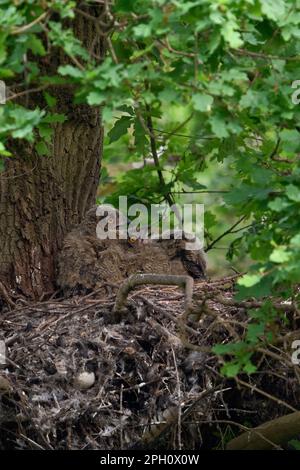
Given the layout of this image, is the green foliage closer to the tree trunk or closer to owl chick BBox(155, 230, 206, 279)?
the tree trunk

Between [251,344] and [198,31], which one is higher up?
[198,31]

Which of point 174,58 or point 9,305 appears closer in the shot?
point 174,58

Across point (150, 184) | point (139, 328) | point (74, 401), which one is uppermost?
point (150, 184)

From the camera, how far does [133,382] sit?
5.39 m

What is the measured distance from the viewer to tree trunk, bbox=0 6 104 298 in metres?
6.25

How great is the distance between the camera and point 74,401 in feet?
17.0

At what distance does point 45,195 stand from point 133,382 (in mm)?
1534

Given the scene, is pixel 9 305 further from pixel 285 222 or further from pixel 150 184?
pixel 285 222

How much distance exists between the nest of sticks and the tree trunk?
0.60 meters

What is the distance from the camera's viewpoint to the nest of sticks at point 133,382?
5.18 metres

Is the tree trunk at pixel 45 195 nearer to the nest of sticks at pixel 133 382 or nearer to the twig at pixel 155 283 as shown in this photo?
the nest of sticks at pixel 133 382

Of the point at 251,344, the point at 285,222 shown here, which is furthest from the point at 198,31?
the point at 251,344

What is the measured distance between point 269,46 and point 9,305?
8.06 ft

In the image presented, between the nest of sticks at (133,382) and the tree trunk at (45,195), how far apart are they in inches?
23.4
